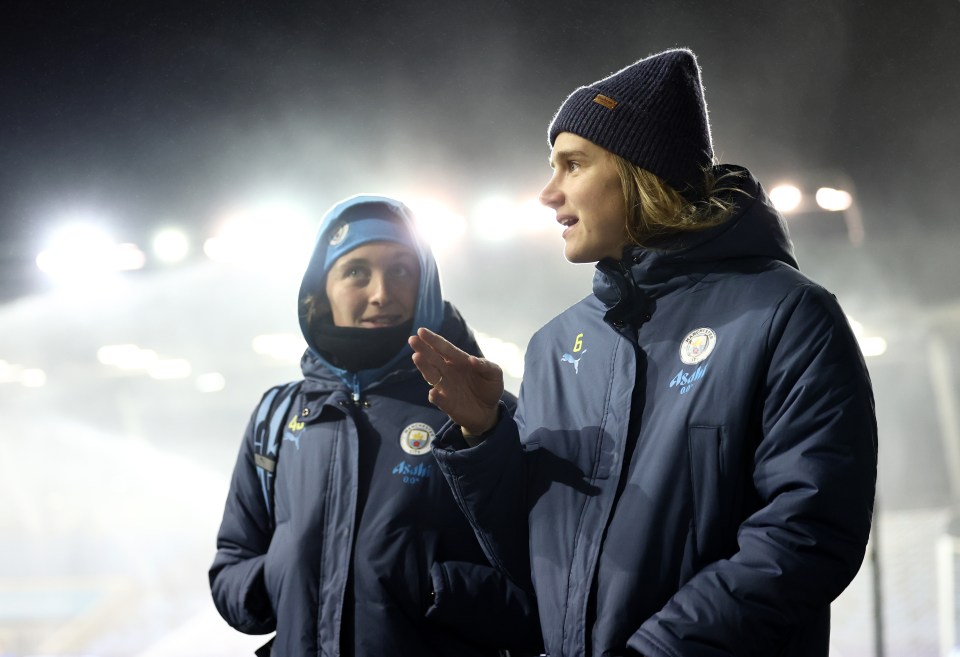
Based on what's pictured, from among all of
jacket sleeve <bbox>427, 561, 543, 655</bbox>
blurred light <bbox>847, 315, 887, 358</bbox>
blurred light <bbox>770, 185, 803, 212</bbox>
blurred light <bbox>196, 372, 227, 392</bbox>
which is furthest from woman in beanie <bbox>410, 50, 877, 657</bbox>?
blurred light <bbox>196, 372, 227, 392</bbox>

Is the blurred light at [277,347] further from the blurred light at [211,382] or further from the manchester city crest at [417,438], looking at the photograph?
the manchester city crest at [417,438]

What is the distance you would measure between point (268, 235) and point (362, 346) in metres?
3.71

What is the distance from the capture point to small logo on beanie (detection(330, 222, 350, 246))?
1894 mm

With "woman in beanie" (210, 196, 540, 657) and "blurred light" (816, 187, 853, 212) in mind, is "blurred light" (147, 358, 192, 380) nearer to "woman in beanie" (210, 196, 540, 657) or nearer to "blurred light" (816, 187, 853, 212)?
"blurred light" (816, 187, 853, 212)

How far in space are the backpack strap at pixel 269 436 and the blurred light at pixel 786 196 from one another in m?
3.73

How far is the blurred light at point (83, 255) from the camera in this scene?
534 cm

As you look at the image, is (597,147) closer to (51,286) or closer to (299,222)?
(299,222)

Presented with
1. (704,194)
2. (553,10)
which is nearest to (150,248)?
(553,10)

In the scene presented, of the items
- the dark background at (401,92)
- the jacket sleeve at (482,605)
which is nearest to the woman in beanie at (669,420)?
the jacket sleeve at (482,605)

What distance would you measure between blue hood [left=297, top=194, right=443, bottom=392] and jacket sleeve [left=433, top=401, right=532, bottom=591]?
61 cm

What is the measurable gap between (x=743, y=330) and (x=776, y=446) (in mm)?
159

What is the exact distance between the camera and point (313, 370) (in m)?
1.79

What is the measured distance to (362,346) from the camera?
1.74 metres

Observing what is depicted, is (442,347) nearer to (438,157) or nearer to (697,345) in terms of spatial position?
(697,345)
